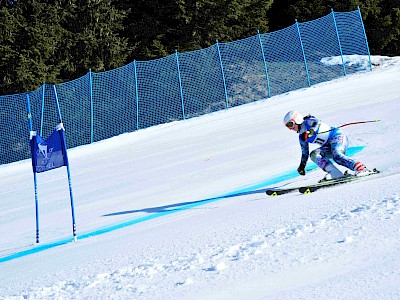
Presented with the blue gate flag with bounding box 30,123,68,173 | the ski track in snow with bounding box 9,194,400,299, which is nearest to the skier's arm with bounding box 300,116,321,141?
the ski track in snow with bounding box 9,194,400,299

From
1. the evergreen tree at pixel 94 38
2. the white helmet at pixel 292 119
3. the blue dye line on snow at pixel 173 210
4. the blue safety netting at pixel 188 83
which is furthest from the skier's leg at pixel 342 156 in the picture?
the evergreen tree at pixel 94 38

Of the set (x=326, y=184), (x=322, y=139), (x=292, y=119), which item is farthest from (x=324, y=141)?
(x=326, y=184)

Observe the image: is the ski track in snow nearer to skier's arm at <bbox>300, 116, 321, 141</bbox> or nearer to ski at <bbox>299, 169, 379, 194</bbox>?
ski at <bbox>299, 169, 379, 194</bbox>

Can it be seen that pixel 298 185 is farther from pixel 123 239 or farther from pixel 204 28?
pixel 204 28

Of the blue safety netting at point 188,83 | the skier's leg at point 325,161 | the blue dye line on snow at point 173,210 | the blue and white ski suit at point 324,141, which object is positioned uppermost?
the blue safety netting at point 188,83

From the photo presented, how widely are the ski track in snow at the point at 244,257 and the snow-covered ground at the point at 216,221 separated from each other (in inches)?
0.7

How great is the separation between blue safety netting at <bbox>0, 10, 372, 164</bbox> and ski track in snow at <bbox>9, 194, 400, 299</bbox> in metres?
14.4

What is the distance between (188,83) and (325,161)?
12.8 m

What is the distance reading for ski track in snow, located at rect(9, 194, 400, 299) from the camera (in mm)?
4645

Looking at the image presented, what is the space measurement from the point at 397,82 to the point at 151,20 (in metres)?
14.8

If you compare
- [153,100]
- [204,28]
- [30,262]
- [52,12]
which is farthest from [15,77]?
[30,262]

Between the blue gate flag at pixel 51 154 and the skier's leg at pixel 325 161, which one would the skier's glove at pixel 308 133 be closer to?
the skier's leg at pixel 325 161

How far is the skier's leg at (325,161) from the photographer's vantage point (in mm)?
8102

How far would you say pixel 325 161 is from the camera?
8195mm
